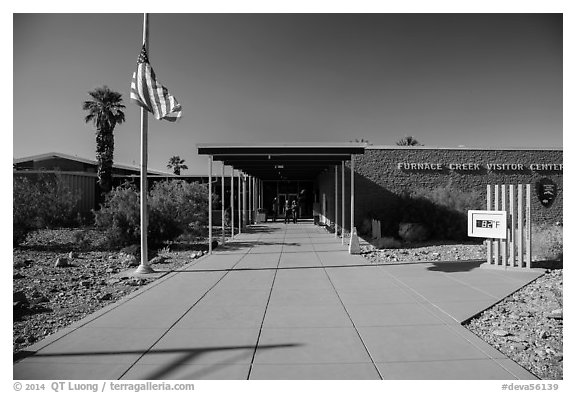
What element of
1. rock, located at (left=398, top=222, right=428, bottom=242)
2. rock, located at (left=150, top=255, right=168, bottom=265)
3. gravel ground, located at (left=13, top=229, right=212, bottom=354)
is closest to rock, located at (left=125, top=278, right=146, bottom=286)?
gravel ground, located at (left=13, top=229, right=212, bottom=354)

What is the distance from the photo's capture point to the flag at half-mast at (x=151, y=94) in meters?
8.77

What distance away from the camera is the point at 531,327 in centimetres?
520

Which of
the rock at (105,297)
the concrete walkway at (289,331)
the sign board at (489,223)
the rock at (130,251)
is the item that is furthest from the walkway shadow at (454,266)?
the rock at (130,251)

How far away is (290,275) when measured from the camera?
888 cm

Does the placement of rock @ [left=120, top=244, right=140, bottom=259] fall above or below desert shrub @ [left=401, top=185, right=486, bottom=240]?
below

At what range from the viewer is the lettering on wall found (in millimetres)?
21391

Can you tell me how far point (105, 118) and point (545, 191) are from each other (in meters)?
30.7

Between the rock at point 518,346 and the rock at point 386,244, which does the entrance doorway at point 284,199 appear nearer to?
the rock at point 386,244

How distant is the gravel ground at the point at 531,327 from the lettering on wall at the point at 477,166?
13528 mm

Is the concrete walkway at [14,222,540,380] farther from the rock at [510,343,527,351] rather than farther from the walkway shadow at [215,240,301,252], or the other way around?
the walkway shadow at [215,240,301,252]

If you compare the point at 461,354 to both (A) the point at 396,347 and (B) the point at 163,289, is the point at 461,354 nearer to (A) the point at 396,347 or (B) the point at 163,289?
(A) the point at 396,347

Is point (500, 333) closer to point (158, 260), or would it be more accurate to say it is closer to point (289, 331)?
point (289, 331)

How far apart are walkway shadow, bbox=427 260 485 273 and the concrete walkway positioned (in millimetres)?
480

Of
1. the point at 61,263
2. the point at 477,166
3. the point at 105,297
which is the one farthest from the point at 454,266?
the point at 477,166
